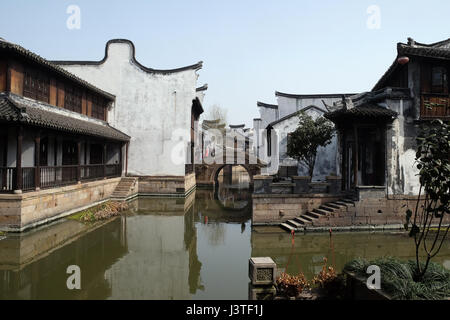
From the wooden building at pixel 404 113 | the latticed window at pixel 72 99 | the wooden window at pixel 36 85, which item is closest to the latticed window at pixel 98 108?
the latticed window at pixel 72 99

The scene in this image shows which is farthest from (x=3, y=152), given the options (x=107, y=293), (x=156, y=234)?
(x=107, y=293)

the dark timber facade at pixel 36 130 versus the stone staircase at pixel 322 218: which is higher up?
the dark timber facade at pixel 36 130

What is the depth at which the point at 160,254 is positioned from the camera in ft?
30.7

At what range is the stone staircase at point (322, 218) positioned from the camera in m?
12.3

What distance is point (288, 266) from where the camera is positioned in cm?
845

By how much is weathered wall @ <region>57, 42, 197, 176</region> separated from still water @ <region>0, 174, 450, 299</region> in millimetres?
9692

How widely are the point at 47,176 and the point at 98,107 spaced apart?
9285mm

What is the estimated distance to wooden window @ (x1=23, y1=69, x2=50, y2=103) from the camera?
13.6 meters

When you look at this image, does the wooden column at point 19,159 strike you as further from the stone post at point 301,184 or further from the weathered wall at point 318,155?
the weathered wall at point 318,155

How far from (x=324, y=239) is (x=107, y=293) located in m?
7.54

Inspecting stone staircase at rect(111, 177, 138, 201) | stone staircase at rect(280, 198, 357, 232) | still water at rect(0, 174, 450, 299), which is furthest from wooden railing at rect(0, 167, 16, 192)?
stone staircase at rect(280, 198, 357, 232)

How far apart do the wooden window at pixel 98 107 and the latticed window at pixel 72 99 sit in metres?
2.19

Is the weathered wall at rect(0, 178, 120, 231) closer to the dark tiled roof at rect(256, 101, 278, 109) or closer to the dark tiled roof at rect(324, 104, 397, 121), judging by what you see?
the dark tiled roof at rect(324, 104, 397, 121)

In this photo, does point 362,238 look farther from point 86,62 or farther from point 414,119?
point 86,62
